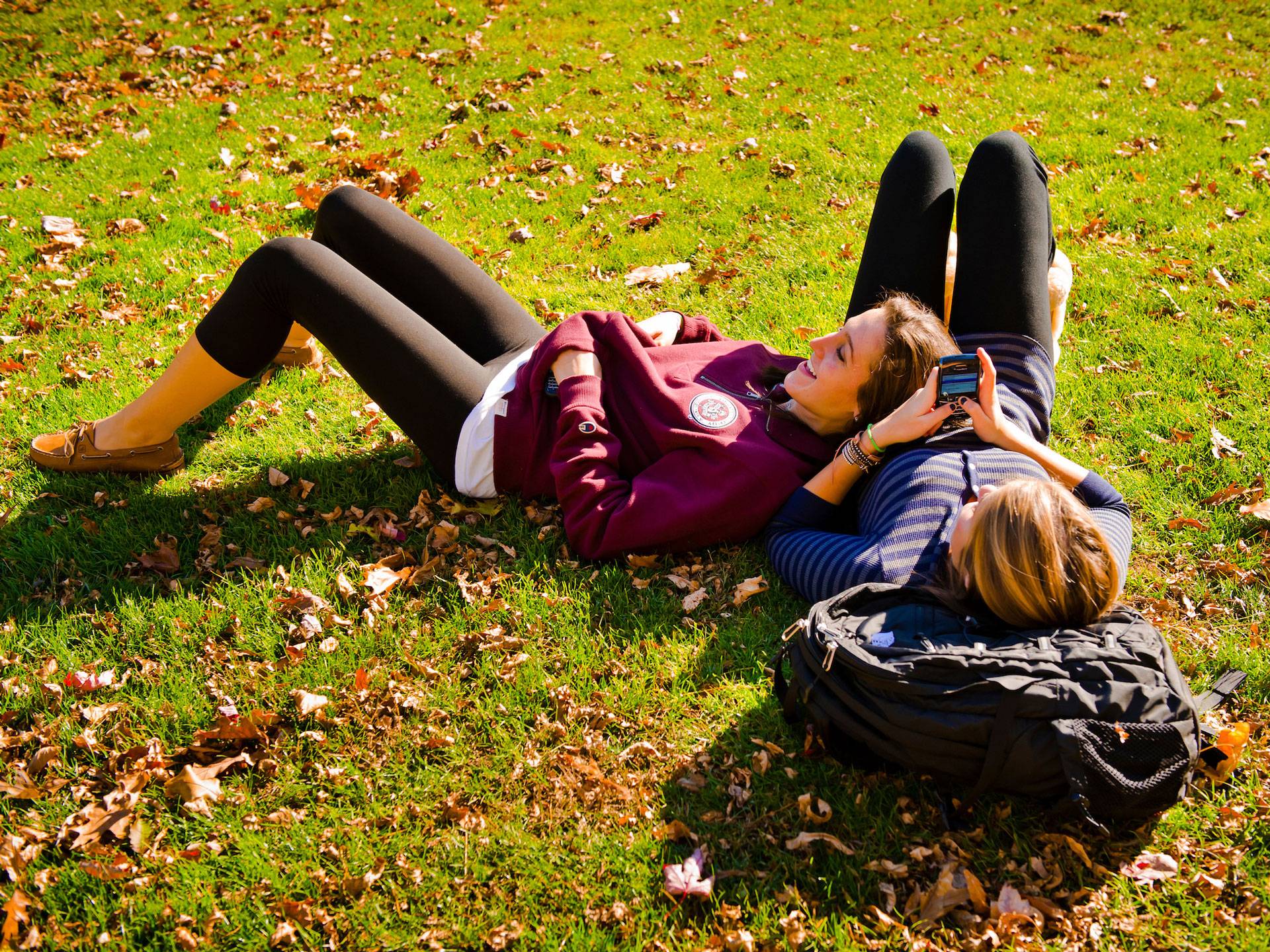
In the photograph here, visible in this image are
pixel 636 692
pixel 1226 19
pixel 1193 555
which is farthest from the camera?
pixel 1226 19

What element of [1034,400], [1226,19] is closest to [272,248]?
[1034,400]

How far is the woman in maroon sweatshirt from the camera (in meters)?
3.95

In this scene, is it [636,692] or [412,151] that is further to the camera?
[412,151]

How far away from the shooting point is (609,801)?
10.6 feet

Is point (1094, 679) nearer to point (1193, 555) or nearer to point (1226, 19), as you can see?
point (1193, 555)

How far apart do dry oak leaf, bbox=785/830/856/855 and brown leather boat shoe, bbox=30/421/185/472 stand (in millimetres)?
3728

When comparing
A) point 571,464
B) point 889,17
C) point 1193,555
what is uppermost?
point 889,17

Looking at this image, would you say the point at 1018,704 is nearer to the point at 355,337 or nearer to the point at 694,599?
the point at 694,599

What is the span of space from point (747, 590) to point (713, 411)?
0.85 m

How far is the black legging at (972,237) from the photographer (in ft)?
14.2

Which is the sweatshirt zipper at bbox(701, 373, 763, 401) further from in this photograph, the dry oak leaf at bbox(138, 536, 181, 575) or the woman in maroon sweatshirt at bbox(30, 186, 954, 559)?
the dry oak leaf at bbox(138, 536, 181, 575)

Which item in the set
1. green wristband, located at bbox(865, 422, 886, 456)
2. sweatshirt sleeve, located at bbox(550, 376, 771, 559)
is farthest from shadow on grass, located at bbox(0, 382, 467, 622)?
green wristband, located at bbox(865, 422, 886, 456)

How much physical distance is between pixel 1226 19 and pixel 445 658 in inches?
493

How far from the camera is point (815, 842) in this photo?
10.2 feet
